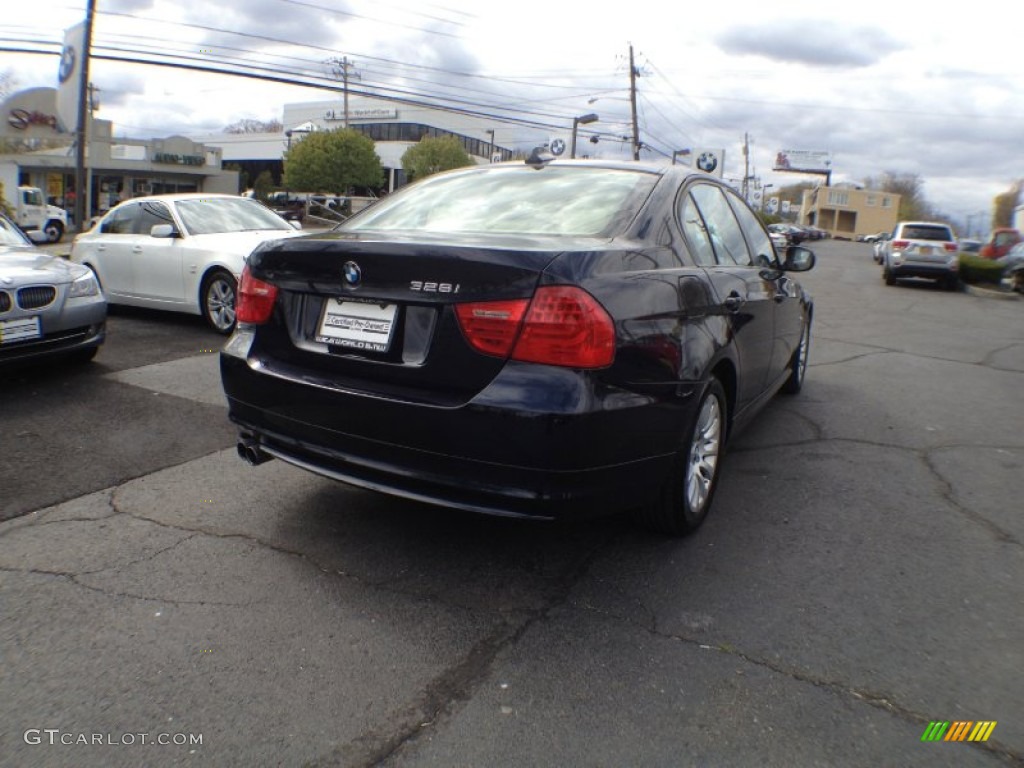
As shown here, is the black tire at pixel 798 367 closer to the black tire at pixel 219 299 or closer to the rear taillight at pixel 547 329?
the rear taillight at pixel 547 329

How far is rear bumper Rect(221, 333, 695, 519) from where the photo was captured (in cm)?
265

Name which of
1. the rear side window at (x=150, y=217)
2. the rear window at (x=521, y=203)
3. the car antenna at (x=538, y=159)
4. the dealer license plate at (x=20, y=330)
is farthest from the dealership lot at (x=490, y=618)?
the rear side window at (x=150, y=217)

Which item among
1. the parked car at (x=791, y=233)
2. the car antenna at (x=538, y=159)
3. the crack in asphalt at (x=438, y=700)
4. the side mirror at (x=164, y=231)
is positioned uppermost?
the parked car at (x=791, y=233)

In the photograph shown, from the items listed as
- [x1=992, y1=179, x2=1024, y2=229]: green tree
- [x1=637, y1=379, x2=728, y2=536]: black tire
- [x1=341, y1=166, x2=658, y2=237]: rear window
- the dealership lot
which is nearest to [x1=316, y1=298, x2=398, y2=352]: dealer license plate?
[x1=341, y1=166, x2=658, y2=237]: rear window

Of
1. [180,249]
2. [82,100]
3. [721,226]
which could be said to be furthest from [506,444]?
[82,100]

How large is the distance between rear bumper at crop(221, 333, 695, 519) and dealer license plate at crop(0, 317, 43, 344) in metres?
3.63

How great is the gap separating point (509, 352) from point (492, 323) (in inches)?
4.6

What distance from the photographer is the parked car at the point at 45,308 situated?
5.67 meters

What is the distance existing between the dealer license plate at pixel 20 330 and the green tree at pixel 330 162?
62.0 meters

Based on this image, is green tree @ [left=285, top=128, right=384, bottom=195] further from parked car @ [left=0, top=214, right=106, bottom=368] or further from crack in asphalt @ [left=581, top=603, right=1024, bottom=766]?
crack in asphalt @ [left=581, top=603, right=1024, bottom=766]

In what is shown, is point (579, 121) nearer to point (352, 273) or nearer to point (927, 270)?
point (927, 270)

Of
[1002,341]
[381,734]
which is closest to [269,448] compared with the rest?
[381,734]

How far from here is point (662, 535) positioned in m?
3.53

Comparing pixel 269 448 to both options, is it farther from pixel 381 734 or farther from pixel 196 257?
pixel 196 257
